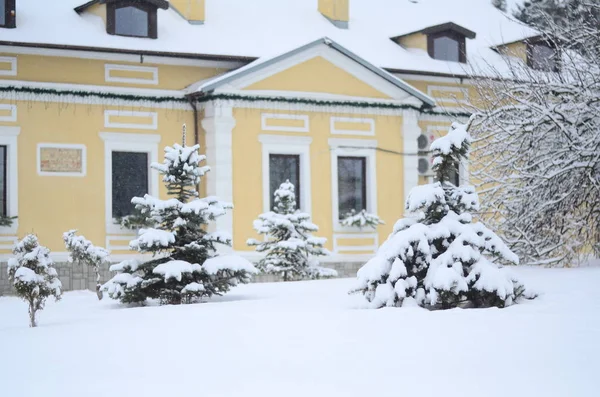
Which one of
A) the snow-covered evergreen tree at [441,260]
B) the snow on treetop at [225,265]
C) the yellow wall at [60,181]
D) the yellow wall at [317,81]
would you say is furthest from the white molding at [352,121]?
the snow-covered evergreen tree at [441,260]

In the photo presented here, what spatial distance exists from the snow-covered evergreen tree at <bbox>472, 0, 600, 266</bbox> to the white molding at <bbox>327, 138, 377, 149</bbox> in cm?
642

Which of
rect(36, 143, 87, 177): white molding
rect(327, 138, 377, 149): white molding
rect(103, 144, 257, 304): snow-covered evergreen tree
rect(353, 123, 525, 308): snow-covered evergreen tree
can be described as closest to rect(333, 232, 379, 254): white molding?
rect(327, 138, 377, 149): white molding

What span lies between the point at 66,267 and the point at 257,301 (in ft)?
27.6

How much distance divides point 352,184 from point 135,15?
6.24 metres

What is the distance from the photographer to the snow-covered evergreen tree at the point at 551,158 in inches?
537

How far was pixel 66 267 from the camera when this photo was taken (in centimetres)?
1911

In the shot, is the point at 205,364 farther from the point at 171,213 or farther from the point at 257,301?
the point at 171,213

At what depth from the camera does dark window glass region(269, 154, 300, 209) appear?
69.4 ft

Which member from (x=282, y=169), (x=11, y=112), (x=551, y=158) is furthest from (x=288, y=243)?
(x=11, y=112)

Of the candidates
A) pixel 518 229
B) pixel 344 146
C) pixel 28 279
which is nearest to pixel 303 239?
pixel 344 146

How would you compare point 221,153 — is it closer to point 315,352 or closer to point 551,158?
point 551,158

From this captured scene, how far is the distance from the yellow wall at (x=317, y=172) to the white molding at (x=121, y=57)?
1.27 m

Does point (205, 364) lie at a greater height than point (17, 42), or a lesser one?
lesser

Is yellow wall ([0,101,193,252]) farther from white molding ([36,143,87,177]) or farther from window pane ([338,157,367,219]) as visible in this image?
window pane ([338,157,367,219])
